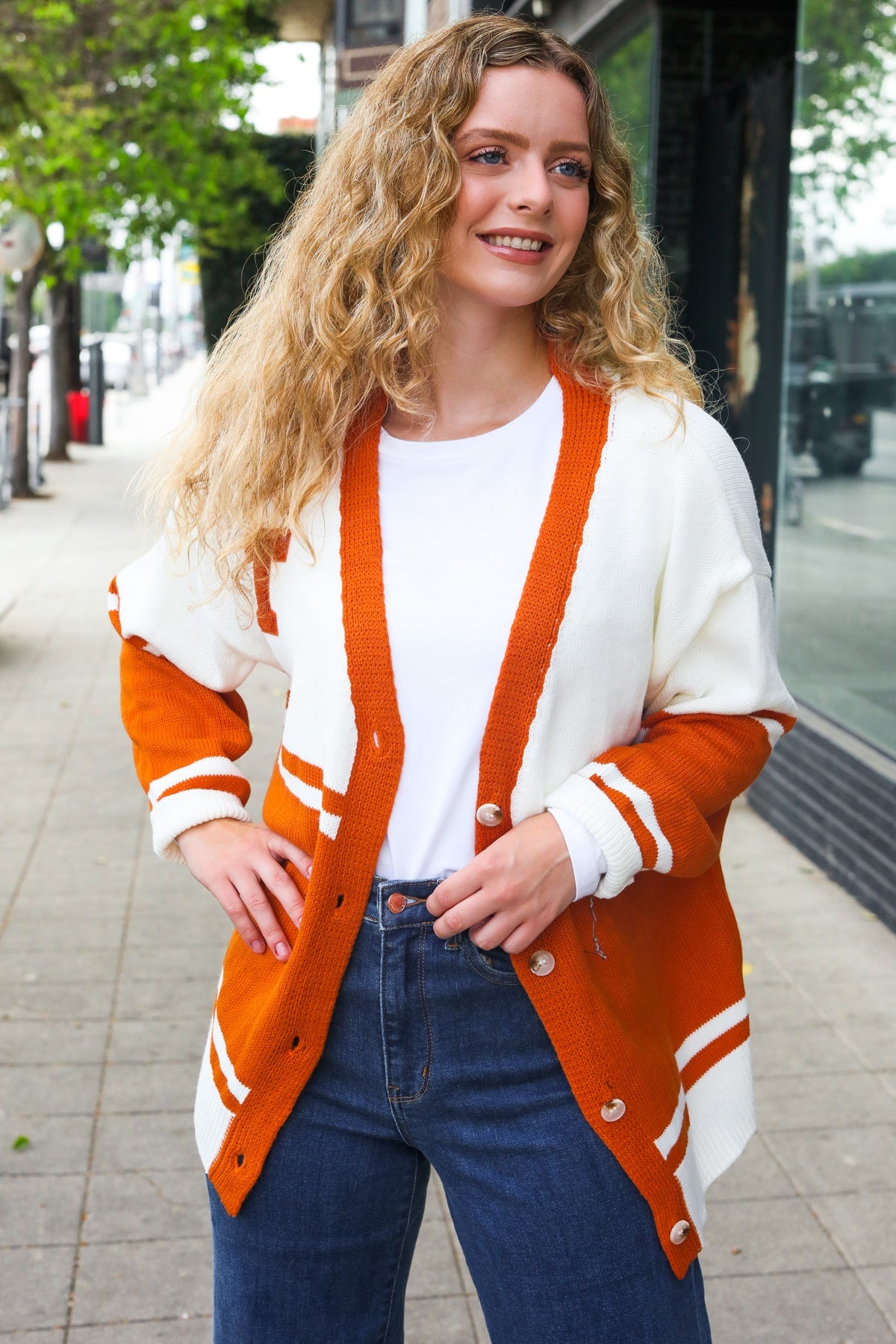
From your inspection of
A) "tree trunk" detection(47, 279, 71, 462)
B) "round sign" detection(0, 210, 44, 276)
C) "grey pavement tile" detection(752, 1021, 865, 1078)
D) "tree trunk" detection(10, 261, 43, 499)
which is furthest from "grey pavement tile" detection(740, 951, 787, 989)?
"tree trunk" detection(47, 279, 71, 462)

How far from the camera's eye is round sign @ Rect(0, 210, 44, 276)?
645 inches

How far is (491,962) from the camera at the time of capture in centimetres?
172

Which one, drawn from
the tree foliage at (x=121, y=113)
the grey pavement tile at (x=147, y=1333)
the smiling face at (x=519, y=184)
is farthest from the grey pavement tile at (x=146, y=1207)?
the tree foliage at (x=121, y=113)

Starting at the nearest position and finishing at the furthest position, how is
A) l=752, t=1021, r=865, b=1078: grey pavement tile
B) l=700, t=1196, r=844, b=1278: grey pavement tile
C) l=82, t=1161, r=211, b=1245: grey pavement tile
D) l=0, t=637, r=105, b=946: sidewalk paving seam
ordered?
l=700, t=1196, r=844, b=1278: grey pavement tile → l=82, t=1161, r=211, b=1245: grey pavement tile → l=752, t=1021, r=865, b=1078: grey pavement tile → l=0, t=637, r=105, b=946: sidewalk paving seam

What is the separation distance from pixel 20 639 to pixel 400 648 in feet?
29.7

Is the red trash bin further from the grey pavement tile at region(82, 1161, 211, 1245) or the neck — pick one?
the neck

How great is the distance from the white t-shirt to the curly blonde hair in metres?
0.13

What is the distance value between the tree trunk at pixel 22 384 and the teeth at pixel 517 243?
16522 millimetres

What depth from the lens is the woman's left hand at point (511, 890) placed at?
1656mm

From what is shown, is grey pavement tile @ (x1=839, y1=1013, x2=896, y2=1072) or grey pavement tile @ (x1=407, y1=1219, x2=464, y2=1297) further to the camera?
grey pavement tile @ (x1=839, y1=1013, x2=896, y2=1072)

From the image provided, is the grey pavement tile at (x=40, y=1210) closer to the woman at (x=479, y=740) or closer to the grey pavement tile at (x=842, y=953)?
the woman at (x=479, y=740)

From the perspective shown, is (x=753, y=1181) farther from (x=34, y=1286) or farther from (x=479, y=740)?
(x=479, y=740)

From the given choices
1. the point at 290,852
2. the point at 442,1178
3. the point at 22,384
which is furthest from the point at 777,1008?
the point at 22,384

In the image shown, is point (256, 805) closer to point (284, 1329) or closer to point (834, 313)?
point (834, 313)
